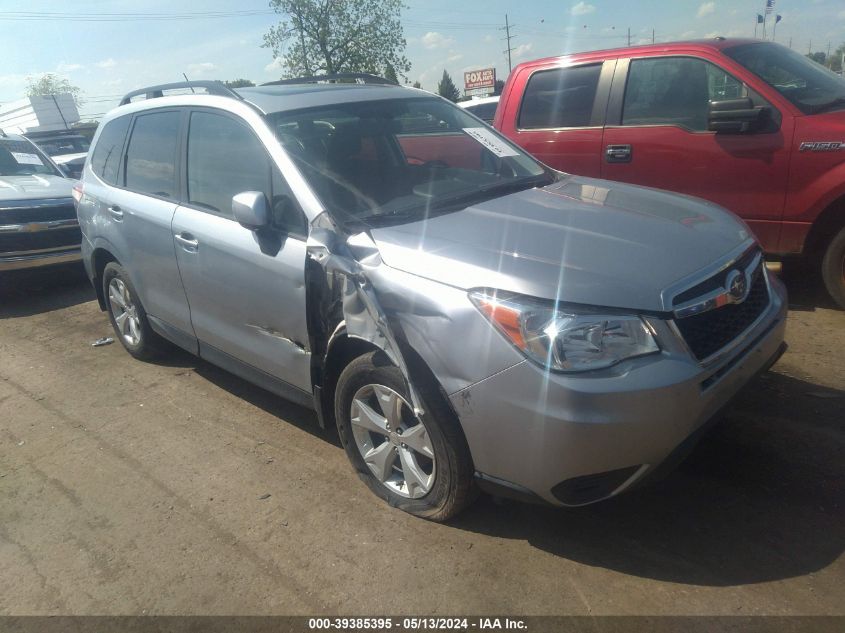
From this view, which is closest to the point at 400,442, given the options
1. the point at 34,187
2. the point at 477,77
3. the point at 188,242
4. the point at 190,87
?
the point at 188,242

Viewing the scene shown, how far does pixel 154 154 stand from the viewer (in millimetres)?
4371

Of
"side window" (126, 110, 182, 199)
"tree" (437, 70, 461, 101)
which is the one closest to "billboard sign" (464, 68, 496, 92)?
"tree" (437, 70, 461, 101)

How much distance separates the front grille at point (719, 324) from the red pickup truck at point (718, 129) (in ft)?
7.26

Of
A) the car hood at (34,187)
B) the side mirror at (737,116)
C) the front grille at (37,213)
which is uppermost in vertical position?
the side mirror at (737,116)

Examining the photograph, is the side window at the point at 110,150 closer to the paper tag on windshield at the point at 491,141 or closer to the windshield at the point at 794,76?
the paper tag on windshield at the point at 491,141

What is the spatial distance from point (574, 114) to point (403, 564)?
4274 millimetres

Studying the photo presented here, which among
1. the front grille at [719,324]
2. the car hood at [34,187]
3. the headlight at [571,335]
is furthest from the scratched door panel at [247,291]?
the car hood at [34,187]

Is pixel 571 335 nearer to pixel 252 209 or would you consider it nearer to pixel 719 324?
pixel 719 324

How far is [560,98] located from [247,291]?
3.61 metres

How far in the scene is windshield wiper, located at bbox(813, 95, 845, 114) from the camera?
15.4 ft

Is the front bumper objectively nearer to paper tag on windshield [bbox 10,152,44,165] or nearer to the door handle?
the door handle

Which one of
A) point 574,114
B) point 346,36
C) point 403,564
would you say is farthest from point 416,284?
point 346,36

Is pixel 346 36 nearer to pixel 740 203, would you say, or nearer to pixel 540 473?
pixel 740 203

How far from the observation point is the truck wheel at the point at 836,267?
4.66m
